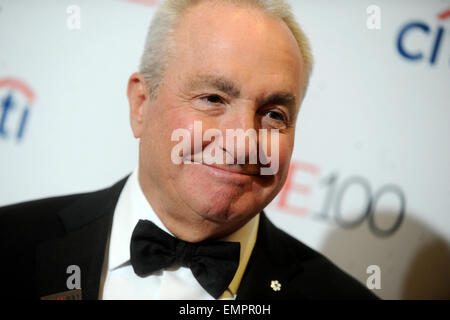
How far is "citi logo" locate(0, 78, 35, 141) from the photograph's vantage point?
1.56 meters

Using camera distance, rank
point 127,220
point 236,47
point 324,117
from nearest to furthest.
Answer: point 236,47 < point 127,220 < point 324,117

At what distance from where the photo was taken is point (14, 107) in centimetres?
157

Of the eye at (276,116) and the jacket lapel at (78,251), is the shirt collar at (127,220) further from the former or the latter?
the eye at (276,116)

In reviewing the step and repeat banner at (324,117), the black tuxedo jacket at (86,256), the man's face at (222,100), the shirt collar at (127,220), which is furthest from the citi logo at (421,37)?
the shirt collar at (127,220)

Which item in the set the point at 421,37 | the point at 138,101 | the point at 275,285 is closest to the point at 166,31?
the point at 138,101

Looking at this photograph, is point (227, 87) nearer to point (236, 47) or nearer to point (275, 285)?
point (236, 47)

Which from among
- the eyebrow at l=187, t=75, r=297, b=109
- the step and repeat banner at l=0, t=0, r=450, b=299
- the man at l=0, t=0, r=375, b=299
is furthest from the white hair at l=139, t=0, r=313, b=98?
the step and repeat banner at l=0, t=0, r=450, b=299

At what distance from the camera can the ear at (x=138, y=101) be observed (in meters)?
1.17

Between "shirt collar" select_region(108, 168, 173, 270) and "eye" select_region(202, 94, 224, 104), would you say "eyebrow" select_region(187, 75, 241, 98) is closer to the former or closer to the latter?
"eye" select_region(202, 94, 224, 104)

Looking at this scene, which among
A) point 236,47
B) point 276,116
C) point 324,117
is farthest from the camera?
point 324,117

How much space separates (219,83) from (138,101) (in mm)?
294

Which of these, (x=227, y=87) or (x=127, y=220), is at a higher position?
(x=227, y=87)

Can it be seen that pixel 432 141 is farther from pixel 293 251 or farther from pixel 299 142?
pixel 293 251
